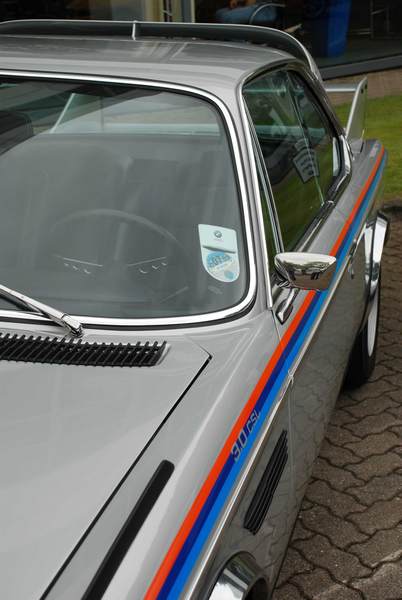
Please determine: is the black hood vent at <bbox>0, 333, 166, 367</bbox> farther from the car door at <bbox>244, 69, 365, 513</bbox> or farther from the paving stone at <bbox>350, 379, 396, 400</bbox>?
the paving stone at <bbox>350, 379, 396, 400</bbox>

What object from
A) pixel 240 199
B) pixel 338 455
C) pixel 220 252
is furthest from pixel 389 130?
Answer: pixel 220 252

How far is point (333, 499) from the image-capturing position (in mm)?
3385

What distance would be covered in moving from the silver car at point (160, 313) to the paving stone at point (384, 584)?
1.78 ft

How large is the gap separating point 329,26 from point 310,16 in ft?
1.29

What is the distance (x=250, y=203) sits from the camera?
248cm

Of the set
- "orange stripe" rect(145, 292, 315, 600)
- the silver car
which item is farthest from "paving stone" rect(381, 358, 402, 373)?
"orange stripe" rect(145, 292, 315, 600)

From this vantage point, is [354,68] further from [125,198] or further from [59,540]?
[59,540]

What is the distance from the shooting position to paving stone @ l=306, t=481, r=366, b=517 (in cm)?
332

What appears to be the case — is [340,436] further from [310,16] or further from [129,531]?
[310,16]

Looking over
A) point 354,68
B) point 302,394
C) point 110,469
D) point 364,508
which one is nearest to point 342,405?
point 364,508

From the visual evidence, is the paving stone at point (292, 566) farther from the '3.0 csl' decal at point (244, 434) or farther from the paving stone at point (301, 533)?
the '3.0 csl' decal at point (244, 434)

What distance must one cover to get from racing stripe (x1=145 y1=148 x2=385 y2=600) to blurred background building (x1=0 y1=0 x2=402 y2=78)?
8.43m

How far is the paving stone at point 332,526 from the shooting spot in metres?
3.15

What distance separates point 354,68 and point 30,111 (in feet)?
33.2
